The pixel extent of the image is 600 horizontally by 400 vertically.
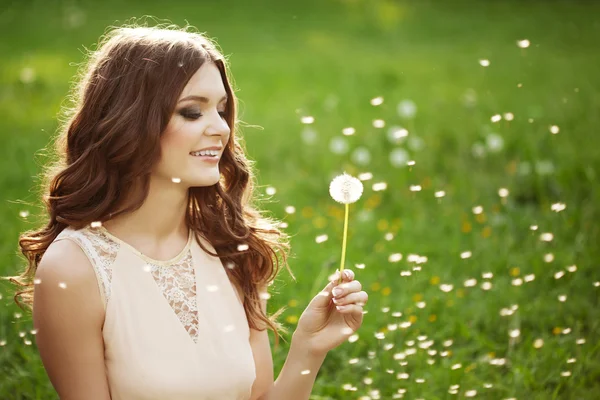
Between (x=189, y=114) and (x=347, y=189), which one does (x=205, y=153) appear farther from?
(x=347, y=189)

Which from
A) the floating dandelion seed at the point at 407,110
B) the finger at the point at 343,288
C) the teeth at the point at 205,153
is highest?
the floating dandelion seed at the point at 407,110

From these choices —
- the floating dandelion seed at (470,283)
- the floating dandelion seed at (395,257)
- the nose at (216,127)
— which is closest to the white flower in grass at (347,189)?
the nose at (216,127)

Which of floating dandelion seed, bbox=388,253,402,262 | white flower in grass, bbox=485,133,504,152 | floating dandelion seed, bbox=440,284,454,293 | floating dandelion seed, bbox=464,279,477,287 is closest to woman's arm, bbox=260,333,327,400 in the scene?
floating dandelion seed, bbox=440,284,454,293

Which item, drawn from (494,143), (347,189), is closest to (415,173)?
(494,143)

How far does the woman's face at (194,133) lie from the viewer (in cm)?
205

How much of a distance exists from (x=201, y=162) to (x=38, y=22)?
7.15 m

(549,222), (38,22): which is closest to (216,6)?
(38,22)

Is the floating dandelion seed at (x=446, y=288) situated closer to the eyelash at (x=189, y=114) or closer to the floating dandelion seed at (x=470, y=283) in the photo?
the floating dandelion seed at (x=470, y=283)

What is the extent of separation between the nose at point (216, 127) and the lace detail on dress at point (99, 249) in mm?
352

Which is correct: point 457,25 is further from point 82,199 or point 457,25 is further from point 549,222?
point 82,199

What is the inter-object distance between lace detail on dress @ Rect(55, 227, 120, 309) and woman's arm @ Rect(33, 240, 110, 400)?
1 centimetres

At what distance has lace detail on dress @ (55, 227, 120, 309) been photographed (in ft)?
6.44

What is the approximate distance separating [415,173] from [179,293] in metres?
3.18

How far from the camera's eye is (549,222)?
4277 millimetres
